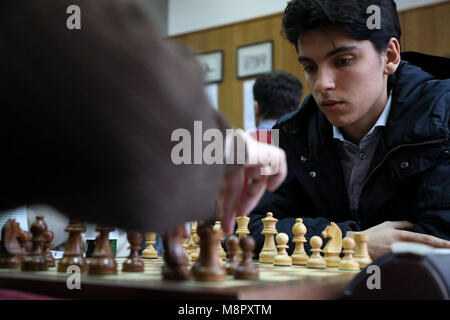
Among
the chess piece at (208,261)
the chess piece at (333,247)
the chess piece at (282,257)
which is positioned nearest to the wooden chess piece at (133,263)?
the chess piece at (208,261)

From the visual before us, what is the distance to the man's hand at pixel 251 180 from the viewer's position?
3.25 ft

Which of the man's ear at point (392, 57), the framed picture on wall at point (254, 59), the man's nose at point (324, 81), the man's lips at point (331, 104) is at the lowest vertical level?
the man's lips at point (331, 104)

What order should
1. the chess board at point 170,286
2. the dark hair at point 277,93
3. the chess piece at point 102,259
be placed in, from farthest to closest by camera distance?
the dark hair at point 277,93 < the chess piece at point 102,259 < the chess board at point 170,286

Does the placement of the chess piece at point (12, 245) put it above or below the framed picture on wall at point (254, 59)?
below

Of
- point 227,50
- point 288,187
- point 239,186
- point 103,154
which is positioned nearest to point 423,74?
point 288,187

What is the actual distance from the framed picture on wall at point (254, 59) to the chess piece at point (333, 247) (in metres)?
3.32

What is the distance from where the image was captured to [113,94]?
0.71 metres

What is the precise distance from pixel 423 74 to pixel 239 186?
127cm

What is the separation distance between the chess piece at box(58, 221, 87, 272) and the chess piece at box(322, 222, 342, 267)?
67cm

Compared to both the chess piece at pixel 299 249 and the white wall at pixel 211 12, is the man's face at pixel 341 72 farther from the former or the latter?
the white wall at pixel 211 12

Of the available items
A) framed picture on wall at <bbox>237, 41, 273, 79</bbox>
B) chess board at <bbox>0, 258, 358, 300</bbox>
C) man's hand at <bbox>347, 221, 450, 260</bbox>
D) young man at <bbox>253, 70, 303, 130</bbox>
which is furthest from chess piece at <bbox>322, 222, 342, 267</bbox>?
framed picture on wall at <bbox>237, 41, 273, 79</bbox>

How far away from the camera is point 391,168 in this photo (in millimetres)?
1732
